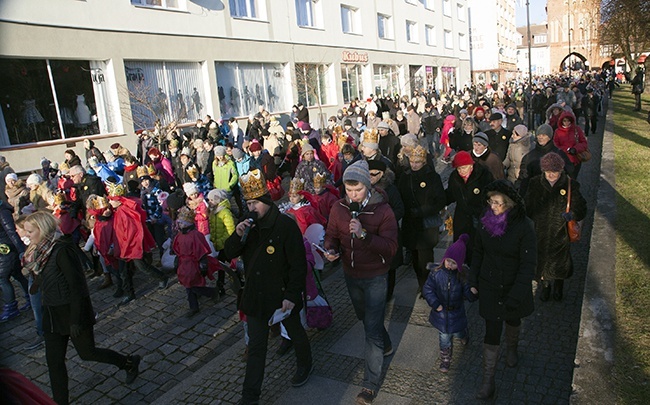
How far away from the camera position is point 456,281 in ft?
14.6

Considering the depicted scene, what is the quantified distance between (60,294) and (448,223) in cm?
434

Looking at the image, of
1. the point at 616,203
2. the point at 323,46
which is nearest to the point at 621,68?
the point at 323,46

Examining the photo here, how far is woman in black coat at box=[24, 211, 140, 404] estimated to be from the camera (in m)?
4.23

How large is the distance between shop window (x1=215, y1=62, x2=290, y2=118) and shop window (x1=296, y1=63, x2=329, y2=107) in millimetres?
936

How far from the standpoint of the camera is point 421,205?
18.5 ft

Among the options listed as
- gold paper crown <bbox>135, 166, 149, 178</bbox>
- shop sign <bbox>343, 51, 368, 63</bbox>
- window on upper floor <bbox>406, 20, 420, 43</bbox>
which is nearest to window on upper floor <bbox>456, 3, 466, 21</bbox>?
window on upper floor <bbox>406, 20, 420, 43</bbox>

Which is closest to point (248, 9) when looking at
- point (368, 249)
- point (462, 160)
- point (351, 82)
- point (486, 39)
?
point (351, 82)

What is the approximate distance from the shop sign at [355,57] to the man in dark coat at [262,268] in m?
26.1

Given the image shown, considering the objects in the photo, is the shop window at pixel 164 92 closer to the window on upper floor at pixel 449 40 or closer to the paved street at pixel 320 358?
the paved street at pixel 320 358

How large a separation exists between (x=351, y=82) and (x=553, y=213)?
26.1 m

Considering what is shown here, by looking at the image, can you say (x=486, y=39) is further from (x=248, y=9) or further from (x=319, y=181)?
(x=319, y=181)

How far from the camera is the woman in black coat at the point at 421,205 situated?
18.4 ft

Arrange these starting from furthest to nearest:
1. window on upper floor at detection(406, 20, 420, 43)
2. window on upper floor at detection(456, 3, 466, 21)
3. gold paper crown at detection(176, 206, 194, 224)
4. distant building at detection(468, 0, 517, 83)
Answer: distant building at detection(468, 0, 517, 83) < window on upper floor at detection(456, 3, 466, 21) < window on upper floor at detection(406, 20, 420, 43) < gold paper crown at detection(176, 206, 194, 224)

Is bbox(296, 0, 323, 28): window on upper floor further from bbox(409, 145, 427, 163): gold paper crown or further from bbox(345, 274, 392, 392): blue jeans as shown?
bbox(345, 274, 392, 392): blue jeans
